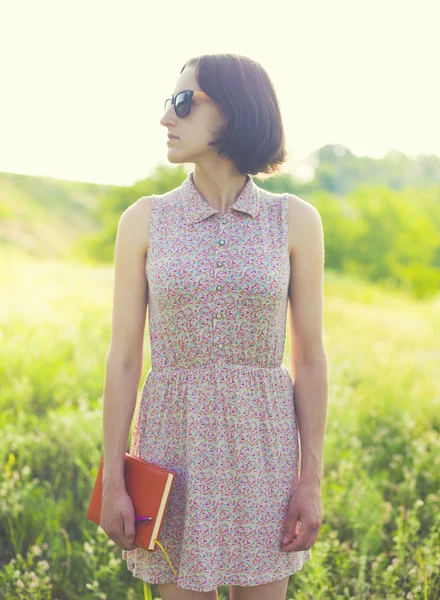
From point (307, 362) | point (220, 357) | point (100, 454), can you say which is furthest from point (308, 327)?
point (100, 454)

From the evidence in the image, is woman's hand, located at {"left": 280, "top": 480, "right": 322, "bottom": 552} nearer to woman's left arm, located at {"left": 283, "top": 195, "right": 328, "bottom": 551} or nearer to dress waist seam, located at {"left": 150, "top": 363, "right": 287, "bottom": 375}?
woman's left arm, located at {"left": 283, "top": 195, "right": 328, "bottom": 551}

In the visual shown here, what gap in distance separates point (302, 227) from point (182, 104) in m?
0.45

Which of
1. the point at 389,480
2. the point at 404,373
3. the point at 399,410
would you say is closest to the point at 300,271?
the point at 389,480

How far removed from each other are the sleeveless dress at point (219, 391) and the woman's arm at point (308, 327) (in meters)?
0.04

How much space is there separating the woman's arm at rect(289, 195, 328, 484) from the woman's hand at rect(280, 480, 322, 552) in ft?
0.11

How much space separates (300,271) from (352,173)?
15186 millimetres

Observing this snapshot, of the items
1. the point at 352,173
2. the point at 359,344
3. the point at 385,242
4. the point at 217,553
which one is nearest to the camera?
the point at 217,553

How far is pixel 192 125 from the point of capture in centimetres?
170

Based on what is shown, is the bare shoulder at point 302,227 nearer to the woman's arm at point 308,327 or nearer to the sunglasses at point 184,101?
the woman's arm at point 308,327

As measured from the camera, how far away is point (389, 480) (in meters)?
3.83

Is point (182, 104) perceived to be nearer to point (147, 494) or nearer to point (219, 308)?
point (219, 308)

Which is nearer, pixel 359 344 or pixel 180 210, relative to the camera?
pixel 180 210

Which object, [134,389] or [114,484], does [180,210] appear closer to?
[134,389]

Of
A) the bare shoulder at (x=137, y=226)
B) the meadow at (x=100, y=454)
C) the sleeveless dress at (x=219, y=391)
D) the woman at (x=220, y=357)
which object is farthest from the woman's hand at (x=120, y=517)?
the meadow at (x=100, y=454)
